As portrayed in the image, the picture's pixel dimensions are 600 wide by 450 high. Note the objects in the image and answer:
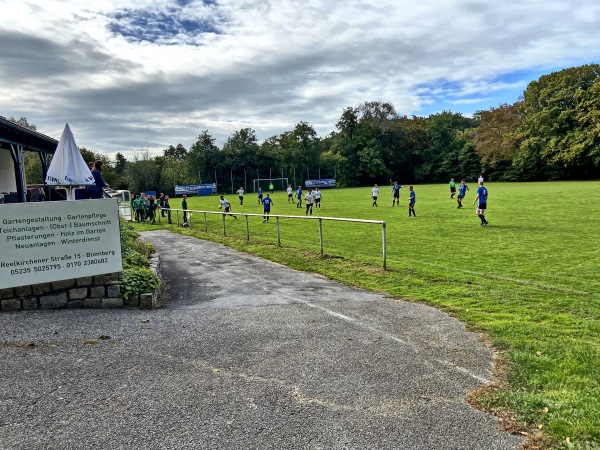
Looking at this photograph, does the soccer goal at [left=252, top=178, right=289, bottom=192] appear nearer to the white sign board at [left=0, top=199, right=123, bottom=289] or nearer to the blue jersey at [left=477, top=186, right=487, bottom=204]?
the blue jersey at [left=477, top=186, right=487, bottom=204]

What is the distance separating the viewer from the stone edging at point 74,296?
6.07 metres

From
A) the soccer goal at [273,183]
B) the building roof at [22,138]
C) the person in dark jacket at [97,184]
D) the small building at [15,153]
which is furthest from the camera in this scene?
the soccer goal at [273,183]

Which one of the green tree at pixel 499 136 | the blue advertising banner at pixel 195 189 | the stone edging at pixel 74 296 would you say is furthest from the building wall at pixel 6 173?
the green tree at pixel 499 136

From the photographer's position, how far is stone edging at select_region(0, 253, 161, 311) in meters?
6.07

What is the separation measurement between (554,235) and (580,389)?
1195 centimetres

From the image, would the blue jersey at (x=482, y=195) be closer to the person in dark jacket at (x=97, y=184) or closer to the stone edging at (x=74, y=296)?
the person in dark jacket at (x=97, y=184)

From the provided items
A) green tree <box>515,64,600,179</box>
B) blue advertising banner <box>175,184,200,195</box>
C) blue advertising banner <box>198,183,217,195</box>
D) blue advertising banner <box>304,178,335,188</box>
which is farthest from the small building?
green tree <box>515,64,600,179</box>

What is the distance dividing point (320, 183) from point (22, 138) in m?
64.0

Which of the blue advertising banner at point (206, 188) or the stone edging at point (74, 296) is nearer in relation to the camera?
the stone edging at point (74, 296)

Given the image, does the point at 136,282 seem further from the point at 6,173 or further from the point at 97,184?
the point at 6,173

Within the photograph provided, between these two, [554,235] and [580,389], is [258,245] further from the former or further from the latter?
[580,389]

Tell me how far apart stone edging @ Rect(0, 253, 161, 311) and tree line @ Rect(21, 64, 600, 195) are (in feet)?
217

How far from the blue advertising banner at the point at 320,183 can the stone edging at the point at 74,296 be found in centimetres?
6952

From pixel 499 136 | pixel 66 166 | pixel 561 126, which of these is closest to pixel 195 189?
pixel 499 136
